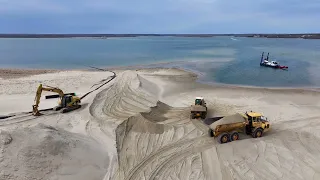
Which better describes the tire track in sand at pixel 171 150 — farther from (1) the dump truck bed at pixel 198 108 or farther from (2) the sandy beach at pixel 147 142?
(1) the dump truck bed at pixel 198 108

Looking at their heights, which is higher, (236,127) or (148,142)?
(236,127)

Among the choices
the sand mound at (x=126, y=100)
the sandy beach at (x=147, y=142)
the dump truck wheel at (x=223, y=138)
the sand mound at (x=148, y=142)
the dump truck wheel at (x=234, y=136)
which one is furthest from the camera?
the sand mound at (x=126, y=100)

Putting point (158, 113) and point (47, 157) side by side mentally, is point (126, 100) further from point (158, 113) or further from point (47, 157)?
point (47, 157)

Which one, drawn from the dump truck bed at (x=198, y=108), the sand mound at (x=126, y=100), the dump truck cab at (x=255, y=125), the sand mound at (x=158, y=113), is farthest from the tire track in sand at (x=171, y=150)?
the sand mound at (x=126, y=100)

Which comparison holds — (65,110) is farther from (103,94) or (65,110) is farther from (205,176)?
(205,176)

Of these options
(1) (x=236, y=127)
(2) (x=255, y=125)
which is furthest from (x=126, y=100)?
(2) (x=255, y=125)

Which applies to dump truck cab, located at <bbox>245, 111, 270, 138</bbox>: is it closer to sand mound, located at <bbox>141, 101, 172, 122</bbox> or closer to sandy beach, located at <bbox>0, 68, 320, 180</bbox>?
sandy beach, located at <bbox>0, 68, 320, 180</bbox>

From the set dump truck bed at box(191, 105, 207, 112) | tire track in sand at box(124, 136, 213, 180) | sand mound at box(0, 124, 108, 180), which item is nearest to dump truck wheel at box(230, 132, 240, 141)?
tire track in sand at box(124, 136, 213, 180)
